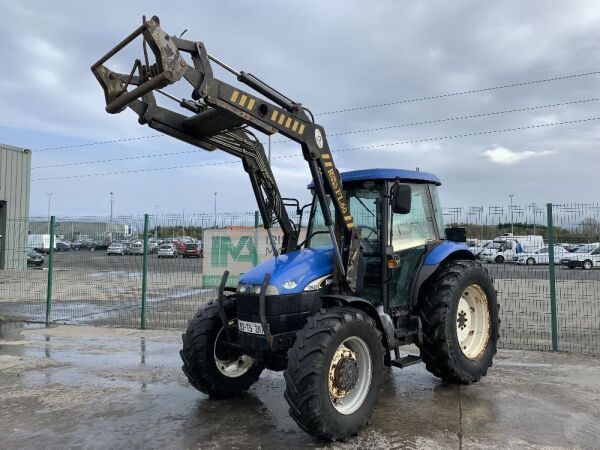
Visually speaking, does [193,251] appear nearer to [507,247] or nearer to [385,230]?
[385,230]

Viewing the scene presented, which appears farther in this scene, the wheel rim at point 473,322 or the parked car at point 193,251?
the parked car at point 193,251

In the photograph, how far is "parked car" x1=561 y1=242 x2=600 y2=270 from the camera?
7.84 meters

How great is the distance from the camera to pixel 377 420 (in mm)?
4691

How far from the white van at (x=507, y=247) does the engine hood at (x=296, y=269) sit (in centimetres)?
398

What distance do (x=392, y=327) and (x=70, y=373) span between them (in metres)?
4.19

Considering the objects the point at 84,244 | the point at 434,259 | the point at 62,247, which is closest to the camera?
the point at 434,259

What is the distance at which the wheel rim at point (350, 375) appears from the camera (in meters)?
4.25

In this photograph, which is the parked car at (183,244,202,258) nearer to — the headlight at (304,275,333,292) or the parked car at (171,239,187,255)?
the parked car at (171,239,187,255)

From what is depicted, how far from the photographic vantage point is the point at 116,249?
10461 millimetres

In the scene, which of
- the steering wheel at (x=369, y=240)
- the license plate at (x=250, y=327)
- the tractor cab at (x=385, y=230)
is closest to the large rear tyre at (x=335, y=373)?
the license plate at (x=250, y=327)

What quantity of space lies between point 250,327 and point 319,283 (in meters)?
0.75

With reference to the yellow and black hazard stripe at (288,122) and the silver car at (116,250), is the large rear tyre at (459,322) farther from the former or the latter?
the silver car at (116,250)

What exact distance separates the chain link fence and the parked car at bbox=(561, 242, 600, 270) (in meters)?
0.02

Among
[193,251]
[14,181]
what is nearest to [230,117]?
[193,251]
